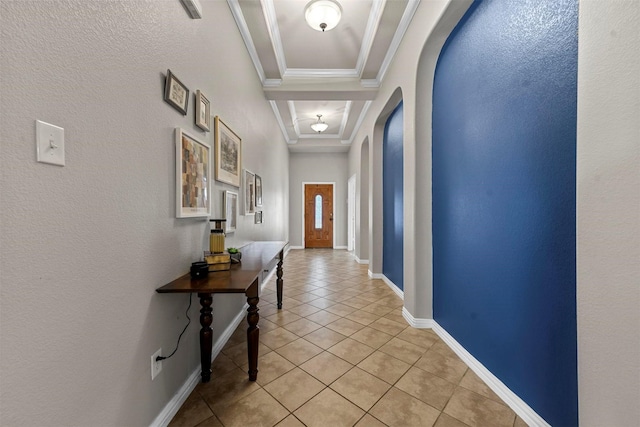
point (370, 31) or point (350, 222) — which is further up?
point (370, 31)

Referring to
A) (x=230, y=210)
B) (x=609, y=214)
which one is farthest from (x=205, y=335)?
(x=609, y=214)

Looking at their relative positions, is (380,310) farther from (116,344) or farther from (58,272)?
(58,272)

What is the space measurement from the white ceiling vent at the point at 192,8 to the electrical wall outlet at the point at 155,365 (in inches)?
76.7

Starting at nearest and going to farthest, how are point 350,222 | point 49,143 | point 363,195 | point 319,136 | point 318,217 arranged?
point 49,143 → point 363,195 → point 319,136 → point 350,222 → point 318,217

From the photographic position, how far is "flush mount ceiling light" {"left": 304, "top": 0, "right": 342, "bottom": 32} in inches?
87.2

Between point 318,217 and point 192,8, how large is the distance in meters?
6.26

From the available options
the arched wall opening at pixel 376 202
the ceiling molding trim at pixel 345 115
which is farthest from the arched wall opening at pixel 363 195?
the arched wall opening at pixel 376 202

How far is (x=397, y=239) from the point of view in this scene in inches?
132

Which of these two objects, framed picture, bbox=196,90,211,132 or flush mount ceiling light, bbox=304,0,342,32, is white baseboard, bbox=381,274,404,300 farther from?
flush mount ceiling light, bbox=304,0,342,32

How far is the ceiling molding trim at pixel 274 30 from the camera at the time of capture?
2.35m

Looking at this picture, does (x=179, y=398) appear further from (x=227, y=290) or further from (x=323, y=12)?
(x=323, y=12)

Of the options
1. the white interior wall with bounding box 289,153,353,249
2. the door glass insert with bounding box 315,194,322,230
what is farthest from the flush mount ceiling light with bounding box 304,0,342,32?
the door glass insert with bounding box 315,194,322,230

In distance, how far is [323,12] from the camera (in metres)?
2.26

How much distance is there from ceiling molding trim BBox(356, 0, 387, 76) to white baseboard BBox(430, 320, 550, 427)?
3031 millimetres
